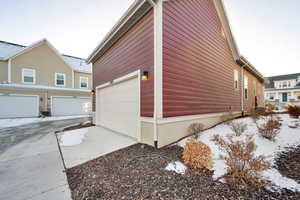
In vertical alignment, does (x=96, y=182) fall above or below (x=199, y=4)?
below

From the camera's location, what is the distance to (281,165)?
2.41 m

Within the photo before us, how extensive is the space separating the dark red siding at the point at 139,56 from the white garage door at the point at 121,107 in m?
0.51

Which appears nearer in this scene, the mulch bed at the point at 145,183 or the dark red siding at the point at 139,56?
the mulch bed at the point at 145,183

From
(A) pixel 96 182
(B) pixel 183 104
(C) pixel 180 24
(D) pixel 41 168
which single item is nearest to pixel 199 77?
(B) pixel 183 104

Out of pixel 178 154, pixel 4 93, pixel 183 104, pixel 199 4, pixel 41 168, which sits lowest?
pixel 41 168

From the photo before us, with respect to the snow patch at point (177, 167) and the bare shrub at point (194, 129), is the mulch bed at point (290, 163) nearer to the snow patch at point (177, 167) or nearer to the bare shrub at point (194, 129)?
the snow patch at point (177, 167)

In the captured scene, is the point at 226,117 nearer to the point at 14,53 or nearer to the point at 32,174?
the point at 32,174

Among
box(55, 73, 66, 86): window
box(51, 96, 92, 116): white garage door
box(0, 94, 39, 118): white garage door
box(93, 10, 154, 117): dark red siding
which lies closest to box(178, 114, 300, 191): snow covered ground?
box(93, 10, 154, 117): dark red siding

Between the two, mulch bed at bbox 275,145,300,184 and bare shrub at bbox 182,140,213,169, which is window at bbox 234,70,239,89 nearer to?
mulch bed at bbox 275,145,300,184

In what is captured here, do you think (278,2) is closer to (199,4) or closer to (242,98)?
(199,4)

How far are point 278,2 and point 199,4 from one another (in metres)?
A: 5.05

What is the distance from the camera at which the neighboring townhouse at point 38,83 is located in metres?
11.9

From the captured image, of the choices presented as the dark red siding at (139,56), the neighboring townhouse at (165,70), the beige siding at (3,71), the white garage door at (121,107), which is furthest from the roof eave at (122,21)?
the beige siding at (3,71)

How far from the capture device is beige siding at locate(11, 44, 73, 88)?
12.4 meters
